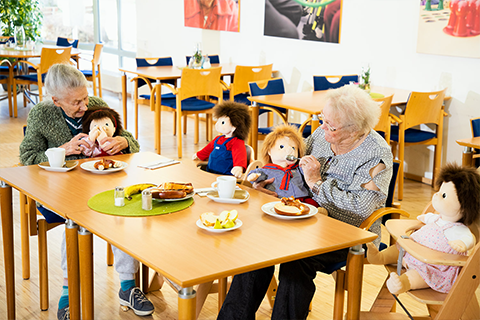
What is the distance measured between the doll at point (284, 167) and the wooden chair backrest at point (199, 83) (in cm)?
266

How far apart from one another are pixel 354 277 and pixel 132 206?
0.78 meters

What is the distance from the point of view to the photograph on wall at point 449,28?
4027 mm

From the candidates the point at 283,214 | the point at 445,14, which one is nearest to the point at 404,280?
the point at 283,214

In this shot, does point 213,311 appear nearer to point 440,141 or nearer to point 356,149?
point 356,149

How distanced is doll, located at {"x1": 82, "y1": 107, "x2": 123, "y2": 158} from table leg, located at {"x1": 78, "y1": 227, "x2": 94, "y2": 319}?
0.84 metres

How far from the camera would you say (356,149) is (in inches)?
85.7

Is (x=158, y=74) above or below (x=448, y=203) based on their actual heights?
above

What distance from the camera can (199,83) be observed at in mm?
5039

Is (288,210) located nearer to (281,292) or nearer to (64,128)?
(281,292)

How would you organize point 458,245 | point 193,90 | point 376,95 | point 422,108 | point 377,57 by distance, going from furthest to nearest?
point 193,90
point 377,57
point 376,95
point 422,108
point 458,245

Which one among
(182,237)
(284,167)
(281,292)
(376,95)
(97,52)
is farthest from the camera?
(97,52)

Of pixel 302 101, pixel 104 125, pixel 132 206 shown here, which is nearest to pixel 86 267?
pixel 132 206

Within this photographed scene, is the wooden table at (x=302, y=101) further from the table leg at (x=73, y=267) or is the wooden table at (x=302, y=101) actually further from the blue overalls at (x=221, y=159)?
the table leg at (x=73, y=267)

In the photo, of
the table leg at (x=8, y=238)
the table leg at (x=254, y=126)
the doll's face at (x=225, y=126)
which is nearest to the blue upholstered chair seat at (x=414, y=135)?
the table leg at (x=254, y=126)
